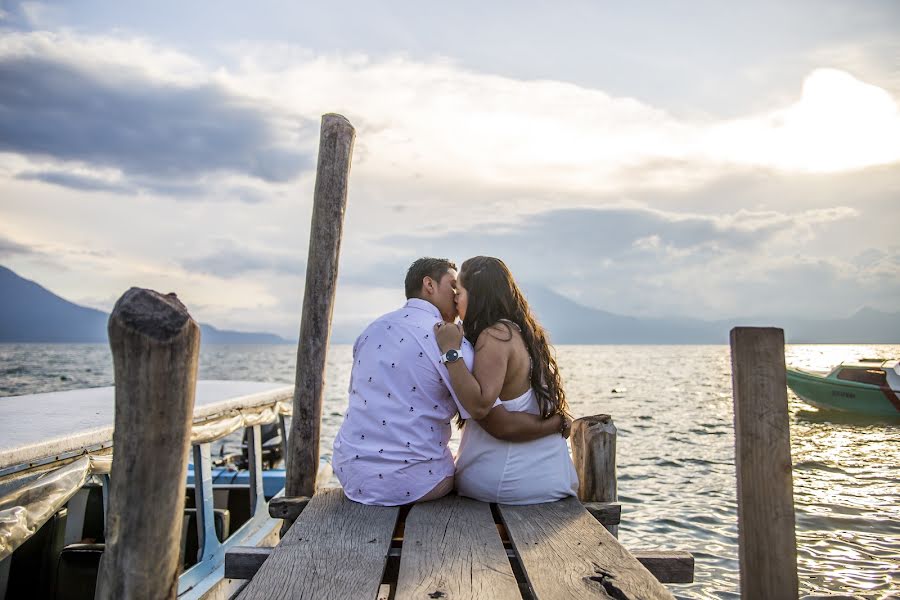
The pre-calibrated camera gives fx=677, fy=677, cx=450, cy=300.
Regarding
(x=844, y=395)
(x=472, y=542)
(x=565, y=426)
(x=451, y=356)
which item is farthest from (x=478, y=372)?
(x=844, y=395)

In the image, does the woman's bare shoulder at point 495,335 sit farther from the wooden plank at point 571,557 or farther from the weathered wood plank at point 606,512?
the weathered wood plank at point 606,512

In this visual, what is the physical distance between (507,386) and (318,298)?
1888mm

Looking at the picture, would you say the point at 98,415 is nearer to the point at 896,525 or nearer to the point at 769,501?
the point at 769,501

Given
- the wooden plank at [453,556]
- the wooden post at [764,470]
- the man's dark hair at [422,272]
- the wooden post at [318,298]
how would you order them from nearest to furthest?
1. the wooden plank at [453,556]
2. the wooden post at [764,470]
3. the man's dark hair at [422,272]
4. the wooden post at [318,298]

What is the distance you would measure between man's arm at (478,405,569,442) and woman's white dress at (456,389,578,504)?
0.20ft

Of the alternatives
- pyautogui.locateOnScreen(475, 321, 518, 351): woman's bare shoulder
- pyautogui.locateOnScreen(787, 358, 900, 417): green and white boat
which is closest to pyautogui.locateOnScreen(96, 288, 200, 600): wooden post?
pyautogui.locateOnScreen(475, 321, 518, 351): woman's bare shoulder

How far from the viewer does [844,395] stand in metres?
26.1

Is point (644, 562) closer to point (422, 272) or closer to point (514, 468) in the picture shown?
point (514, 468)

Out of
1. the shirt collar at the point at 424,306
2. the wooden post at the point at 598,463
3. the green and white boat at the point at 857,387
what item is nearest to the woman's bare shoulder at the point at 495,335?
the shirt collar at the point at 424,306

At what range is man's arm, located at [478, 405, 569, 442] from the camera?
416 centimetres

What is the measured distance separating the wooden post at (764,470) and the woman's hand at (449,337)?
1513mm

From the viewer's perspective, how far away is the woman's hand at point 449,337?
4000mm

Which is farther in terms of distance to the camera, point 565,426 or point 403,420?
point 565,426

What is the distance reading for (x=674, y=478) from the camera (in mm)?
16078
